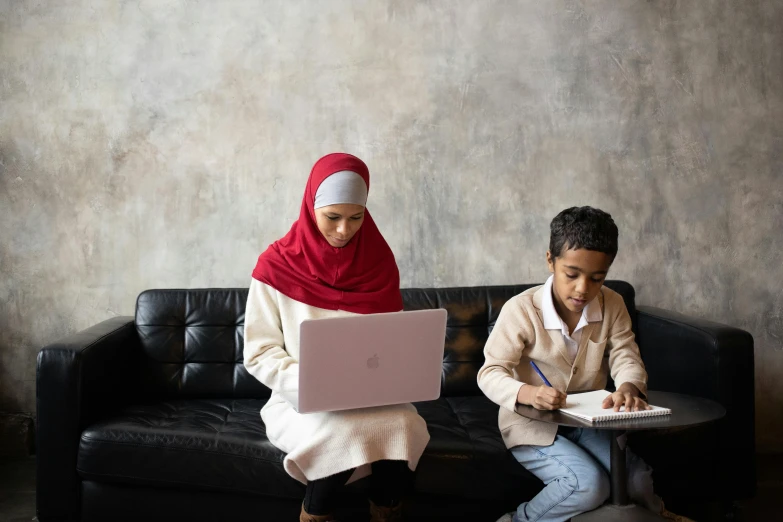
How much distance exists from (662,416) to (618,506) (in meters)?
0.33

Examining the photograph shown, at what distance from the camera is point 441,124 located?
10.9 ft

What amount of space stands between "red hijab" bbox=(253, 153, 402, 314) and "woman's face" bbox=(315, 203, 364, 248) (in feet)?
0.15

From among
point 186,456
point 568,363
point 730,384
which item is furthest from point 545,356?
point 186,456

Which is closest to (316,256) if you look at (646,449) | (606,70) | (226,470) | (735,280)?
(226,470)

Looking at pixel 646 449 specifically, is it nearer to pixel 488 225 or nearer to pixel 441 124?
pixel 488 225

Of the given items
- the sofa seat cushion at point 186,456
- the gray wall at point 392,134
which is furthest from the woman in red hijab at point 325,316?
the gray wall at point 392,134

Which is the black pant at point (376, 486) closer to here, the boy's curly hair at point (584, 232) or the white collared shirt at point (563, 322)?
the white collared shirt at point (563, 322)

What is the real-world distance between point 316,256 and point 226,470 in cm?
76

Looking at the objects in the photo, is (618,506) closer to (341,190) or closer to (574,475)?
(574,475)

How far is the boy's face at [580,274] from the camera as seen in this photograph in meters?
2.10

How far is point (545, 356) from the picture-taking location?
220cm

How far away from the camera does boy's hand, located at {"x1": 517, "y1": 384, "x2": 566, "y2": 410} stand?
1.84 metres

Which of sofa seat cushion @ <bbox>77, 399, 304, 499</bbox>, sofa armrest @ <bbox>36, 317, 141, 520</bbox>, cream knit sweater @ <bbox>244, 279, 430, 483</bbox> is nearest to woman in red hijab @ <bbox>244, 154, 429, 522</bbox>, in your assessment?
cream knit sweater @ <bbox>244, 279, 430, 483</bbox>

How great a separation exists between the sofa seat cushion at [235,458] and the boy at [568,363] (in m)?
0.12
